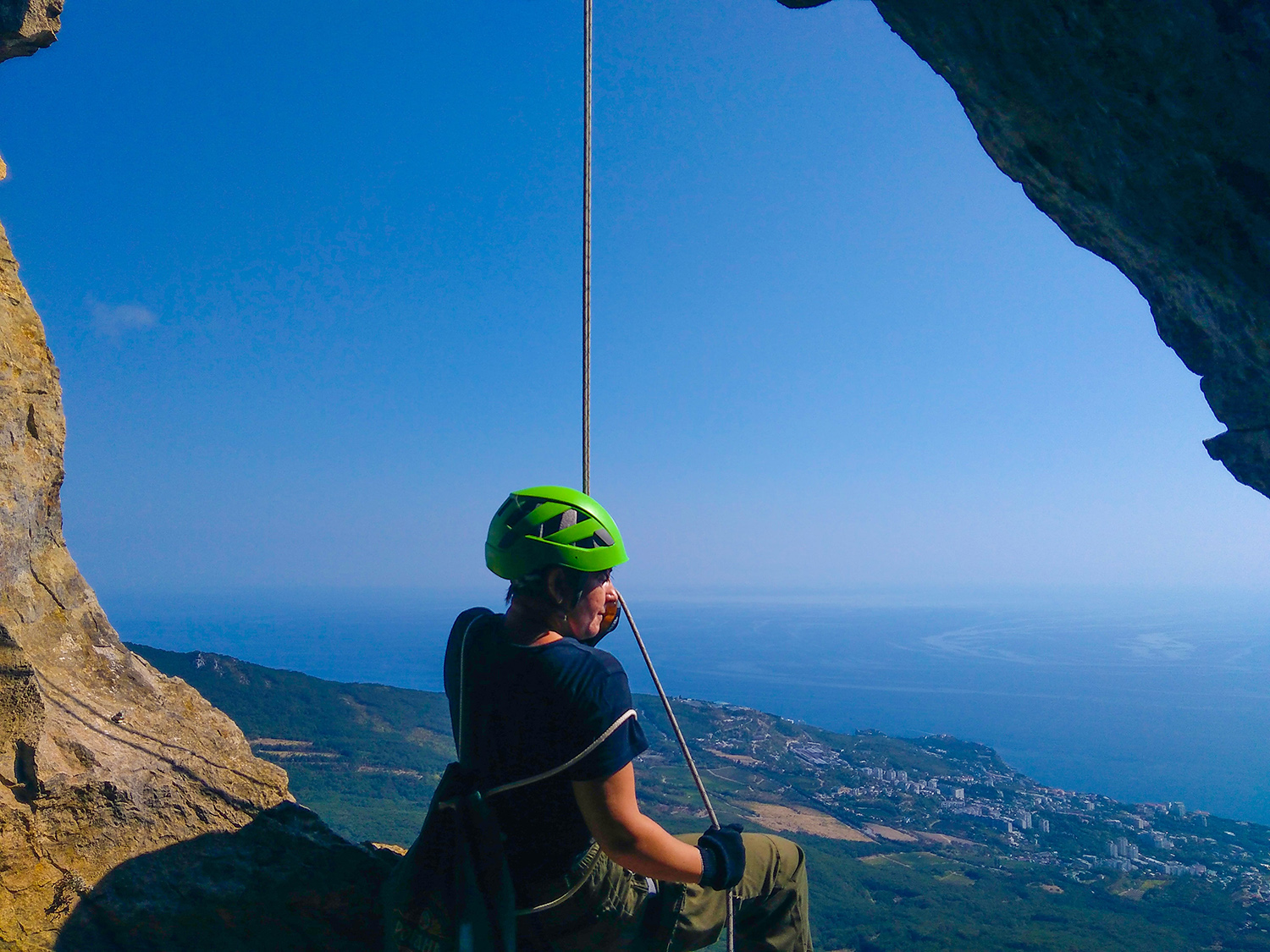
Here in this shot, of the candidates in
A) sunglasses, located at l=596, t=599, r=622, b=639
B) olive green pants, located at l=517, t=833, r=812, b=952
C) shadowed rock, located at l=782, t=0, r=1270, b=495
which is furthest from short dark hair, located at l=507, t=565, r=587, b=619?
shadowed rock, located at l=782, t=0, r=1270, b=495

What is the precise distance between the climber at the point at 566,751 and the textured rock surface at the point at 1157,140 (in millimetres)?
4389

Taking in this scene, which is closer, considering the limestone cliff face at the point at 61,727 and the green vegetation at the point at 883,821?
the limestone cliff face at the point at 61,727

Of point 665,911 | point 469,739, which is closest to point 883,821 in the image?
point 665,911

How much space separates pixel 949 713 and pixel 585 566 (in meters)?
170

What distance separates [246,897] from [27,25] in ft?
19.1

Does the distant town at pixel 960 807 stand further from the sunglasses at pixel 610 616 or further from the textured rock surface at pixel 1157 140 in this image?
the sunglasses at pixel 610 616

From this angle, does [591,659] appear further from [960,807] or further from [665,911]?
[960,807]

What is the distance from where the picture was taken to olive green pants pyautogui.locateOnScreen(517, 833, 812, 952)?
2.43 metres

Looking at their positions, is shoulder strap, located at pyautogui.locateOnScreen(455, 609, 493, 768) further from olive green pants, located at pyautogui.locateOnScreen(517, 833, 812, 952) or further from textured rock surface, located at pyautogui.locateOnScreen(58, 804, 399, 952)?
textured rock surface, located at pyautogui.locateOnScreen(58, 804, 399, 952)

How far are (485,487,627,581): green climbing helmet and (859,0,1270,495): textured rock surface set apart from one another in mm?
4371

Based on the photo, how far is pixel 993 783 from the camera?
64.0m

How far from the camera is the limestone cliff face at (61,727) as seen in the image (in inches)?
117

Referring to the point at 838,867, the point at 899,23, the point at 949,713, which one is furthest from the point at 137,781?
the point at 949,713

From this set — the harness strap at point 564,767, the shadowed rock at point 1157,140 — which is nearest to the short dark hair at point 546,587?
the harness strap at point 564,767
